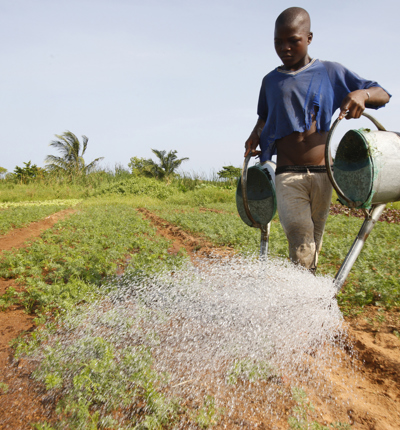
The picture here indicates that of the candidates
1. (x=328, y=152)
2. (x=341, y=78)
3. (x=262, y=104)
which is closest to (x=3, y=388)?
(x=328, y=152)

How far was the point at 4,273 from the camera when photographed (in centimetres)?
389

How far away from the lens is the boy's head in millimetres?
2309

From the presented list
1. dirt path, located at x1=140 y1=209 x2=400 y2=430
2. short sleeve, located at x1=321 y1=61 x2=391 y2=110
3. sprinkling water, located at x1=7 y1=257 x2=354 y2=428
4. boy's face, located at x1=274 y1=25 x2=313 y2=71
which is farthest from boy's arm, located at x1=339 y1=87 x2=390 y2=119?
dirt path, located at x1=140 y1=209 x2=400 y2=430

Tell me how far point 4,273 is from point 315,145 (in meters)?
3.37

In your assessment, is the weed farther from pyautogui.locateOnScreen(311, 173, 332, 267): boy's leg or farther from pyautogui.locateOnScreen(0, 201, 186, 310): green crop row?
pyautogui.locateOnScreen(311, 173, 332, 267): boy's leg

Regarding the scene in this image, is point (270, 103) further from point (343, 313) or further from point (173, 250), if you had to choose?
point (173, 250)

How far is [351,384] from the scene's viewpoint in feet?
6.59

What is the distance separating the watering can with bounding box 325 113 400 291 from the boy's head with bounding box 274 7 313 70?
1.95 feet

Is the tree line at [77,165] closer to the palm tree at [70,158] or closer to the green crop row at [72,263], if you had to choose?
the palm tree at [70,158]

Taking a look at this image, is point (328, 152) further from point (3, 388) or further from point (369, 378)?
point (3, 388)

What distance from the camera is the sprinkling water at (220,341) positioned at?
1.79 metres

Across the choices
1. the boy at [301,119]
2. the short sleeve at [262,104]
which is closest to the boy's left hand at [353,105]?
the boy at [301,119]

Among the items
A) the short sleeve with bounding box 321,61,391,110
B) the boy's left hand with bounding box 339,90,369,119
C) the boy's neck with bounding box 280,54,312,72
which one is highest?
the boy's neck with bounding box 280,54,312,72

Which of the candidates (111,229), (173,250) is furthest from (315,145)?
(111,229)
